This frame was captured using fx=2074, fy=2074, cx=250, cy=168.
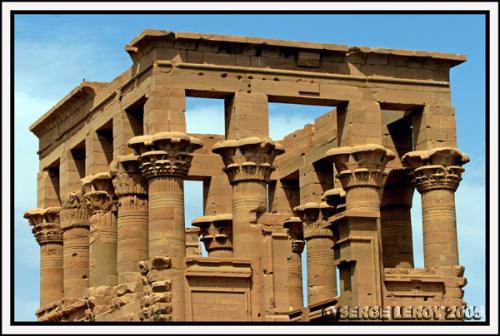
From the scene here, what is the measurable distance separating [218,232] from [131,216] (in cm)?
719

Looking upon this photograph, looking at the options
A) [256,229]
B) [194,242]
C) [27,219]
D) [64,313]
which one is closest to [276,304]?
[256,229]

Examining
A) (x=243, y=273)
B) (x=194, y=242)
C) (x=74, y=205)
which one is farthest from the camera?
(x=194, y=242)

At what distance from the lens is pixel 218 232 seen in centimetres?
6794

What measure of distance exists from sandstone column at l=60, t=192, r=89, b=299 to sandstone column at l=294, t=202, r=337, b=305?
6.98 m

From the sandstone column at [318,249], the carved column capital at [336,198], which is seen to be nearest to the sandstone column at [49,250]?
the sandstone column at [318,249]

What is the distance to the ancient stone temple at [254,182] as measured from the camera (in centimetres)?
5847

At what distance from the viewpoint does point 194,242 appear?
7788 cm

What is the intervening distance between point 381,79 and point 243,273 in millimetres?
8307

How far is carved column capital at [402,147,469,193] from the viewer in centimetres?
6212

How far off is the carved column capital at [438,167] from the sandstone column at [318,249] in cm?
469

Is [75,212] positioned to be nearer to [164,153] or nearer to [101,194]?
[101,194]

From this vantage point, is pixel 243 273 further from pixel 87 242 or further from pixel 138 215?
pixel 87 242

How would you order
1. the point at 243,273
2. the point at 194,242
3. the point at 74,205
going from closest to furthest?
1. the point at 243,273
2. the point at 74,205
3. the point at 194,242

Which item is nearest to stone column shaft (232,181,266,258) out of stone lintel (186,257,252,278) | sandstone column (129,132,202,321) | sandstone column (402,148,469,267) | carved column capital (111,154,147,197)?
stone lintel (186,257,252,278)
